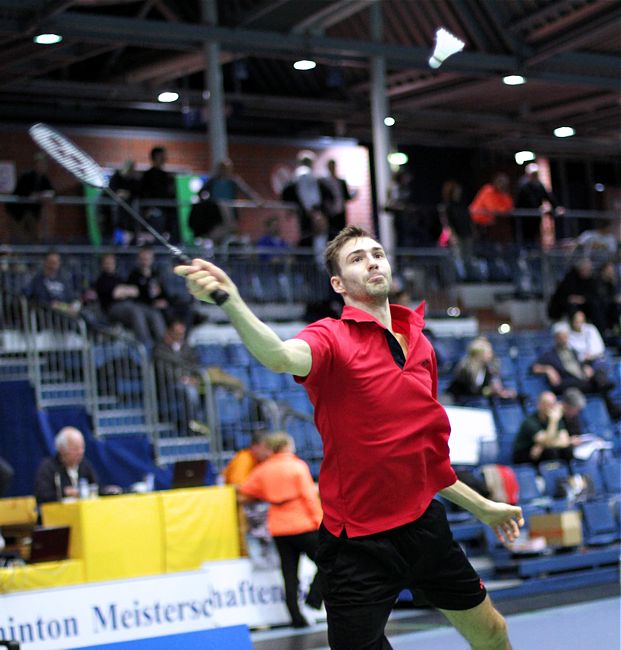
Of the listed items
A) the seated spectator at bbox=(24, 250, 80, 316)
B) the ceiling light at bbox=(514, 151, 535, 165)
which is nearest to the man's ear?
the seated spectator at bbox=(24, 250, 80, 316)

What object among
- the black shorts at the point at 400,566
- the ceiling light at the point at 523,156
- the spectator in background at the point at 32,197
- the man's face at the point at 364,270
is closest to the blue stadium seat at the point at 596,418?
the spectator in background at the point at 32,197

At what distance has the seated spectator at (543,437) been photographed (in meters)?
14.2

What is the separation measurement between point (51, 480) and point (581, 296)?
10700mm

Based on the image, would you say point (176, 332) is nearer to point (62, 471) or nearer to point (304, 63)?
point (62, 471)

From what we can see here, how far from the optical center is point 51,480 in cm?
1116

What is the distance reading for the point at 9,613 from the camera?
932cm

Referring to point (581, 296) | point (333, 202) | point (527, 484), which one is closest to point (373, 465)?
point (527, 484)

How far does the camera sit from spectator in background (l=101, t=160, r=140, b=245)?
55.2 feet

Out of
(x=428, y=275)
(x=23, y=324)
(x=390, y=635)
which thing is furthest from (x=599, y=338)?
(x=390, y=635)

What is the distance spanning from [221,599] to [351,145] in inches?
668

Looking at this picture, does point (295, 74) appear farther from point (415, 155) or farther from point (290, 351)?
point (290, 351)

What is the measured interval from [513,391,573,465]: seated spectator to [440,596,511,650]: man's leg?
31.0 feet

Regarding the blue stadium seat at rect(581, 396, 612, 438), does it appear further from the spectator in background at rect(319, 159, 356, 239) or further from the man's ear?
the man's ear

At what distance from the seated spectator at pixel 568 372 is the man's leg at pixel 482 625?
12137 millimetres
